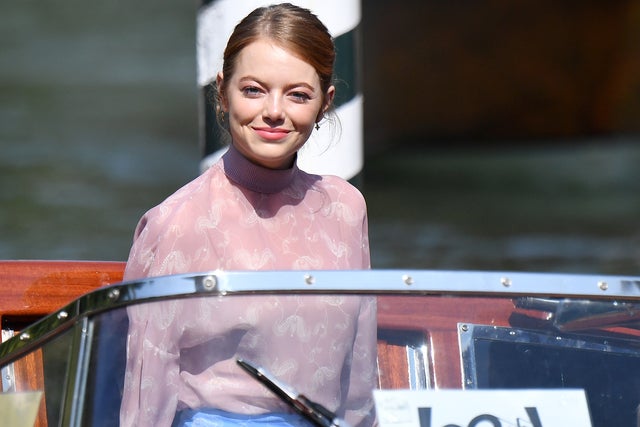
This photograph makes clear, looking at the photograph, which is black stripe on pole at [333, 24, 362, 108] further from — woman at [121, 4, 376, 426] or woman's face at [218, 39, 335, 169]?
woman's face at [218, 39, 335, 169]

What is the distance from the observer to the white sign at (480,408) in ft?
5.57

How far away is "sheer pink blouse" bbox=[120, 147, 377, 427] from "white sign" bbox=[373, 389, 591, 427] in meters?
0.04

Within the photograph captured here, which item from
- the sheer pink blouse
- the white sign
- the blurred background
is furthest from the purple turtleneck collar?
the blurred background

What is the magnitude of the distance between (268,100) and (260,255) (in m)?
0.25

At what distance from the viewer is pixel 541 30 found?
922cm

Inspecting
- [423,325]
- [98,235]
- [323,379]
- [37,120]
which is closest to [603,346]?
[423,325]

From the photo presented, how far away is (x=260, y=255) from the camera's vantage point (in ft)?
6.62

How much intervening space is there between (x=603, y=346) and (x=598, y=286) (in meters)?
0.09

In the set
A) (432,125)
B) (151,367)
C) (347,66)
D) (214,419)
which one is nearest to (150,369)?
(151,367)

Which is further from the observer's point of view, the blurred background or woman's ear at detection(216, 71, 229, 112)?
the blurred background

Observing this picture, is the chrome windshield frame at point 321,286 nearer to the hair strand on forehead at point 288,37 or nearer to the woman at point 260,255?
the woman at point 260,255

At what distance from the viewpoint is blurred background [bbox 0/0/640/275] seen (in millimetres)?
7852

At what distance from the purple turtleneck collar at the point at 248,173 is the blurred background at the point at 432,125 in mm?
5198

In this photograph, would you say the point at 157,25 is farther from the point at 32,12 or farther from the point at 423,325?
the point at 423,325
